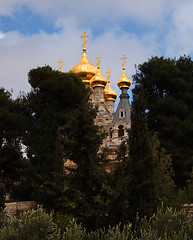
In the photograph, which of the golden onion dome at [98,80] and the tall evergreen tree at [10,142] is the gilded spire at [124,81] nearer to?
the golden onion dome at [98,80]

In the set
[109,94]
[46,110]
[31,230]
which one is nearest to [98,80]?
[109,94]

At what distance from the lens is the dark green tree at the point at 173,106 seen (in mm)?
21016

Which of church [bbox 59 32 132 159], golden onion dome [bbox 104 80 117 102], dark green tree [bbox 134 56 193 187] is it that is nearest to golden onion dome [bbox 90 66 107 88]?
church [bbox 59 32 132 159]

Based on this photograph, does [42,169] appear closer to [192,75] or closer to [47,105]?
[47,105]

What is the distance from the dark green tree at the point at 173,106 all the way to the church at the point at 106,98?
58.9ft

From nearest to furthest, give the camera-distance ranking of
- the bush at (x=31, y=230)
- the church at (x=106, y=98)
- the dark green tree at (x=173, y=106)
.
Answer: the bush at (x=31, y=230), the dark green tree at (x=173, y=106), the church at (x=106, y=98)

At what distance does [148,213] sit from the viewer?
11906mm

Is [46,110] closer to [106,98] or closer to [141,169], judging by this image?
[141,169]

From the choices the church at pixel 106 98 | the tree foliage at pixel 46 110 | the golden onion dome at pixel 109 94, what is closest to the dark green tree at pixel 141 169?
the tree foliage at pixel 46 110

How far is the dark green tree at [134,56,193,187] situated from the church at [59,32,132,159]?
17950 millimetres

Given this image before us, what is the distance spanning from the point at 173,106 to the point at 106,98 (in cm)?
3060

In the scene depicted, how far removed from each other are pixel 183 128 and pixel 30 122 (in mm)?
10134

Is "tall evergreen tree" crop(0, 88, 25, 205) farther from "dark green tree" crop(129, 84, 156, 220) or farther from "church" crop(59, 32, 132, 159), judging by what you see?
"church" crop(59, 32, 132, 159)

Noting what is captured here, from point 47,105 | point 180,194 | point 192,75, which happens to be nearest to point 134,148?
point 180,194
